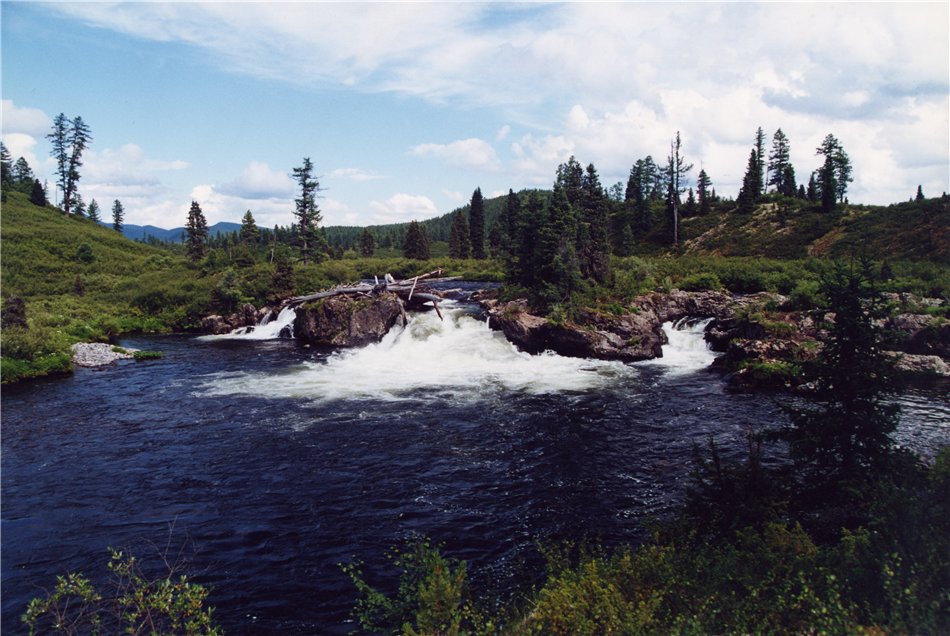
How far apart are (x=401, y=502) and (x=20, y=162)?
150 m

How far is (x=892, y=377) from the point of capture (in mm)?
9680

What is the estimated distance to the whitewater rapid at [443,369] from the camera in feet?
81.9

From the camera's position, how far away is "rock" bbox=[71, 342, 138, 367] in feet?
96.3

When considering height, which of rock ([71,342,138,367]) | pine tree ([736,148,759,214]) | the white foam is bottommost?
the white foam

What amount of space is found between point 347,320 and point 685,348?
78.6 feet

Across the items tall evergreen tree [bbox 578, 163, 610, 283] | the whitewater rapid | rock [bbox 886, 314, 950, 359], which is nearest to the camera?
the whitewater rapid

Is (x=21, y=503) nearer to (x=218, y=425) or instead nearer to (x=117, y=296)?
(x=218, y=425)

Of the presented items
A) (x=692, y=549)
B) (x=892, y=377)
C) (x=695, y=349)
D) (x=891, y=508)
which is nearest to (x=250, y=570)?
(x=692, y=549)

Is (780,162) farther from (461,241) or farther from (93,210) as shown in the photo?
(93,210)

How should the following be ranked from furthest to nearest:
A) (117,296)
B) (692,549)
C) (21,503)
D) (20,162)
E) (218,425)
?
(20,162) → (117,296) → (218,425) → (21,503) → (692,549)

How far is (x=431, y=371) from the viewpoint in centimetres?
2897

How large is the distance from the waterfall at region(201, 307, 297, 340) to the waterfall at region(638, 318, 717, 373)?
28.0 meters

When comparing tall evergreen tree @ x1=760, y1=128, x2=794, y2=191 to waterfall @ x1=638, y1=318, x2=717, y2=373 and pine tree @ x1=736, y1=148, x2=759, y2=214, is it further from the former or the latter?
waterfall @ x1=638, y1=318, x2=717, y2=373

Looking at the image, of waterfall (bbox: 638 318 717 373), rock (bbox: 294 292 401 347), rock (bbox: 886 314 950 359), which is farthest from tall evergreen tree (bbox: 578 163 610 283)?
rock (bbox: 886 314 950 359)
